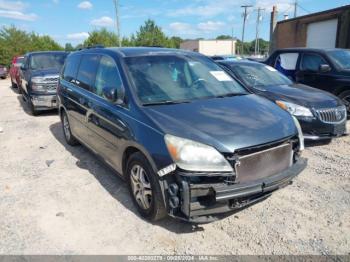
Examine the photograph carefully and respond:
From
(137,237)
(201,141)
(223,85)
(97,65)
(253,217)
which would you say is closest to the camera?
(201,141)

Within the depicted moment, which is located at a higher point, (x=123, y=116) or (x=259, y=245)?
(x=123, y=116)

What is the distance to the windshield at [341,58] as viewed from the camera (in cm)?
733

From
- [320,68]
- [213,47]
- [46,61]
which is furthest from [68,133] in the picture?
[213,47]

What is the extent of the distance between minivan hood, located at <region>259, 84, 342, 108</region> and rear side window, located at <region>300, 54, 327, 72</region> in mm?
1814

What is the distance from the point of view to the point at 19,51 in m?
33.6

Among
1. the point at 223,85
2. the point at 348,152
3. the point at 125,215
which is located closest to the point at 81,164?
the point at 125,215

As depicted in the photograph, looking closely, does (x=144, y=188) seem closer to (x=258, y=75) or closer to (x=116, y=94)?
(x=116, y=94)

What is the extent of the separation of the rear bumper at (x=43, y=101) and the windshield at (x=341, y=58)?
7.42 meters

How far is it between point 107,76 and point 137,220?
1872 millimetres

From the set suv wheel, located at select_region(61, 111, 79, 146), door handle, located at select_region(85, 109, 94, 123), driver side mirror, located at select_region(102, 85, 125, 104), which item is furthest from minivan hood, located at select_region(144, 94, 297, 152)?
suv wheel, located at select_region(61, 111, 79, 146)

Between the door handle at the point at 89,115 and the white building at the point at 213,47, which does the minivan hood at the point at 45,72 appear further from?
the white building at the point at 213,47

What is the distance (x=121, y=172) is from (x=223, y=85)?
5.64ft

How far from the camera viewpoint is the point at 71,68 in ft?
18.6

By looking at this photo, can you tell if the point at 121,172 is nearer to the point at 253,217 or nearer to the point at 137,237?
the point at 137,237
